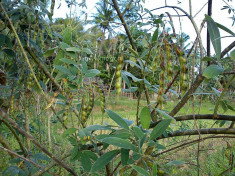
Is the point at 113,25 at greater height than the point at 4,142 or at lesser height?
greater

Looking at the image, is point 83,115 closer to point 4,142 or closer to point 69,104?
point 69,104

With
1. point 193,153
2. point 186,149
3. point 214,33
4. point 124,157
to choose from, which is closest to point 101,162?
point 124,157

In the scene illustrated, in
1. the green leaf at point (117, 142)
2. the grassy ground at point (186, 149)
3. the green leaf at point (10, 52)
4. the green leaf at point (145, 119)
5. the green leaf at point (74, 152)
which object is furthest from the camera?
the green leaf at point (10, 52)

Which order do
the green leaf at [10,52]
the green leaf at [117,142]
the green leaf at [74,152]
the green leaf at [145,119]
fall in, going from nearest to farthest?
the green leaf at [117,142], the green leaf at [145,119], the green leaf at [74,152], the green leaf at [10,52]

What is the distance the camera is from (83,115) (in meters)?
0.63

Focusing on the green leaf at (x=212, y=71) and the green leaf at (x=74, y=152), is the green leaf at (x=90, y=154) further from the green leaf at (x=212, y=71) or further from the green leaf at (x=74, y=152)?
the green leaf at (x=212, y=71)

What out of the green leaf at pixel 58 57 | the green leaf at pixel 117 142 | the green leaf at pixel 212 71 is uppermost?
the green leaf at pixel 58 57

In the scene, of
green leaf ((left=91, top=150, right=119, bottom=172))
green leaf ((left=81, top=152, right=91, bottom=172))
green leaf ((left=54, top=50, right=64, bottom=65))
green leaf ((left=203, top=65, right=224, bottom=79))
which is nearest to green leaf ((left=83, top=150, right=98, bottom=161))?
green leaf ((left=81, top=152, right=91, bottom=172))

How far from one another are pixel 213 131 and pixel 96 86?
322mm

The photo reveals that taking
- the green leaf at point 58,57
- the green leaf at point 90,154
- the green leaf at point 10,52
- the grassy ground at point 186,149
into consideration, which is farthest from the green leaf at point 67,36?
the green leaf at point 10,52

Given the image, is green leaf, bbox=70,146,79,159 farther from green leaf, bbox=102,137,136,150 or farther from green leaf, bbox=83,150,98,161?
green leaf, bbox=102,137,136,150

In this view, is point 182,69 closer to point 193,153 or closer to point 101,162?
point 101,162

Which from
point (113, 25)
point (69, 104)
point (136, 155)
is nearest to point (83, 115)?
point (69, 104)

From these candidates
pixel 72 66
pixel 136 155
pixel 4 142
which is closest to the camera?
pixel 136 155
